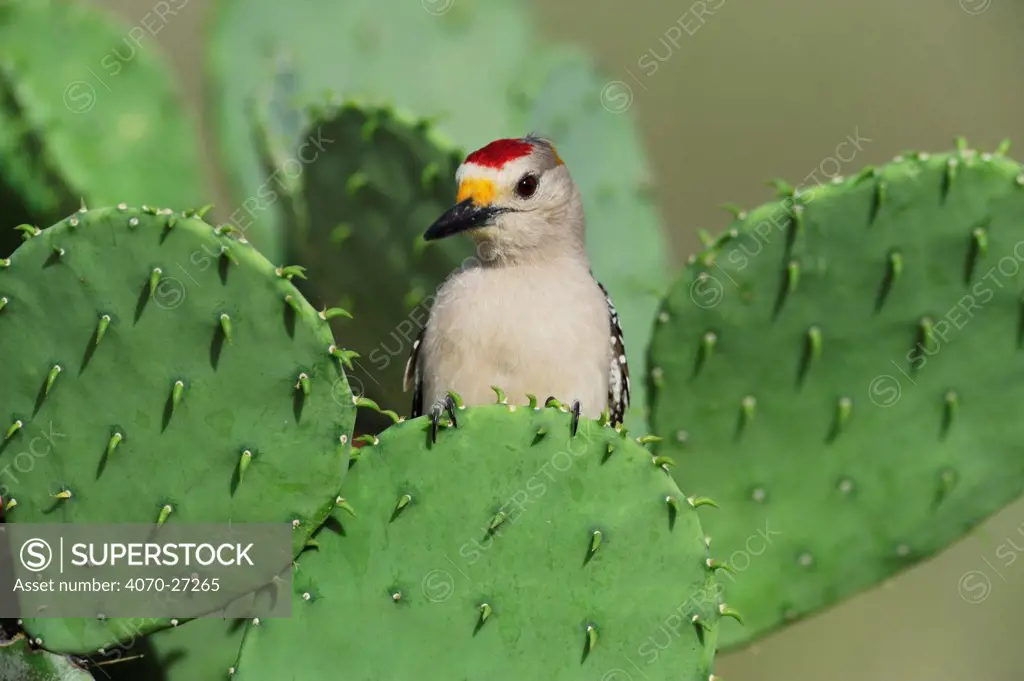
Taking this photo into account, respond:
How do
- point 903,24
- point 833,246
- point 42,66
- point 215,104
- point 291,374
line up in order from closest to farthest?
point 291,374, point 833,246, point 42,66, point 215,104, point 903,24

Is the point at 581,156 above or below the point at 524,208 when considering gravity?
above

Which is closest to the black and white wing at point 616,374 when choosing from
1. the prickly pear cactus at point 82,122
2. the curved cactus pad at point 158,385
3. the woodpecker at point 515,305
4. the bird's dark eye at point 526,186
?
the woodpecker at point 515,305

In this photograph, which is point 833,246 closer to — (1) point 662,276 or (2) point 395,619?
(1) point 662,276

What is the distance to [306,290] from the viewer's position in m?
2.57

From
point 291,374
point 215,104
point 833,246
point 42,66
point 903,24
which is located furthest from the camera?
point 903,24

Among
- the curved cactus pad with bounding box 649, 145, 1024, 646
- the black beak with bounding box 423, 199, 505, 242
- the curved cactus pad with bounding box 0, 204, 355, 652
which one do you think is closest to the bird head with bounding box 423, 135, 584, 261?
the black beak with bounding box 423, 199, 505, 242

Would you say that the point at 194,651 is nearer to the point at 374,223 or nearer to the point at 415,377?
the point at 415,377

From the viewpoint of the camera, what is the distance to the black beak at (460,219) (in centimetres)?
200

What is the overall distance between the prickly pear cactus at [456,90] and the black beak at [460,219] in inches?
26.5

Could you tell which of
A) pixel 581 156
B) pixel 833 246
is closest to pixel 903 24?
pixel 581 156

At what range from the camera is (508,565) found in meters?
1.67

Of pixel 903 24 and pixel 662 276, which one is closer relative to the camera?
pixel 662 276

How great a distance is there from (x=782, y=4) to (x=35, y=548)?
4.02 meters

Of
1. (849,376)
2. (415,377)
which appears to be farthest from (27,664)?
(849,376)
